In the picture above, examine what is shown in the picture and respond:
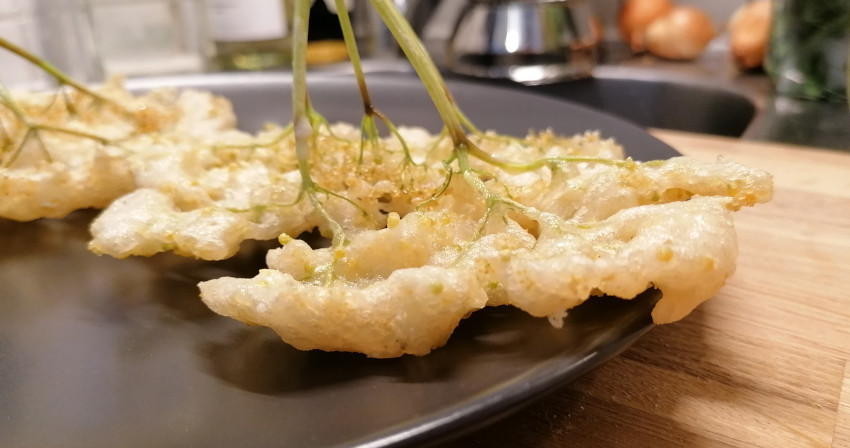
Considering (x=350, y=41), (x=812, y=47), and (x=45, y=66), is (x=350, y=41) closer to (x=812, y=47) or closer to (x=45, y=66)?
(x=45, y=66)

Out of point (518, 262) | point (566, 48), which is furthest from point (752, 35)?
point (518, 262)

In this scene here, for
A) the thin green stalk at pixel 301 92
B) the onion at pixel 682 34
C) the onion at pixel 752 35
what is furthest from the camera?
the onion at pixel 682 34

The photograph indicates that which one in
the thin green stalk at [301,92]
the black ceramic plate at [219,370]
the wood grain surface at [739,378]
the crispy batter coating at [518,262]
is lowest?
the wood grain surface at [739,378]

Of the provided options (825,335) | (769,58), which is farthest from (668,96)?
(825,335)

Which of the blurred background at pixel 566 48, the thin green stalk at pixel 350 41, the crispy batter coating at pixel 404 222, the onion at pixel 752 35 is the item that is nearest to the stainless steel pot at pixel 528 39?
the blurred background at pixel 566 48

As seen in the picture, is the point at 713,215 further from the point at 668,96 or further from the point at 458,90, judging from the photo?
the point at 668,96

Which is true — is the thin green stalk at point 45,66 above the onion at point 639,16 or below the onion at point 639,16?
above

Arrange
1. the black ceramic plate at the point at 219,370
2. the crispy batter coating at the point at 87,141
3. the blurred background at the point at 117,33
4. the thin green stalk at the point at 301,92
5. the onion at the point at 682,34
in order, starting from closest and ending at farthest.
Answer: the black ceramic plate at the point at 219,370, the thin green stalk at the point at 301,92, the crispy batter coating at the point at 87,141, the onion at the point at 682,34, the blurred background at the point at 117,33

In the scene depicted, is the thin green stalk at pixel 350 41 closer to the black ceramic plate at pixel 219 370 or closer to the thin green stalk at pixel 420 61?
the thin green stalk at pixel 420 61
